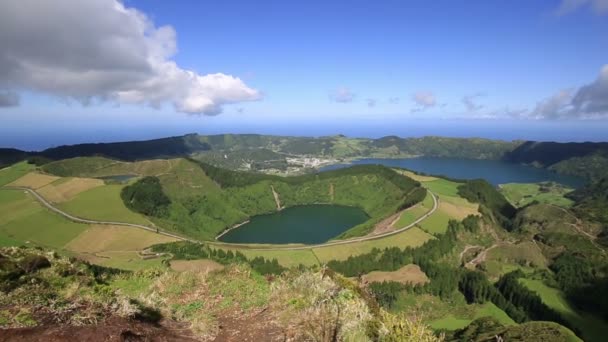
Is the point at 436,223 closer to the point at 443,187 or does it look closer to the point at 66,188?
the point at 443,187

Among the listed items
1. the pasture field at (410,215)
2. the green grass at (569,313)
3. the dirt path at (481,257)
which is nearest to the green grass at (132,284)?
the green grass at (569,313)

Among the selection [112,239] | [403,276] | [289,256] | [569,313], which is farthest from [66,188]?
[569,313]

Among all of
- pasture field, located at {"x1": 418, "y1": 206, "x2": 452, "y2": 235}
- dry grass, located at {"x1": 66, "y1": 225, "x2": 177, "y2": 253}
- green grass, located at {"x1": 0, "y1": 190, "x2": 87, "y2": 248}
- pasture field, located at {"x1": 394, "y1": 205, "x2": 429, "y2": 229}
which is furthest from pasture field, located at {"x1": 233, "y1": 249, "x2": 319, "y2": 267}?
green grass, located at {"x1": 0, "y1": 190, "x2": 87, "y2": 248}

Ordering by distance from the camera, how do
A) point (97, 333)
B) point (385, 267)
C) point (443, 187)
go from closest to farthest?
point (97, 333), point (385, 267), point (443, 187)

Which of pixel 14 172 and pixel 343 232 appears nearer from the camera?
pixel 343 232

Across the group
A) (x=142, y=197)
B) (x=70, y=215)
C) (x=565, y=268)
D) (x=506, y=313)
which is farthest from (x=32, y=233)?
(x=565, y=268)

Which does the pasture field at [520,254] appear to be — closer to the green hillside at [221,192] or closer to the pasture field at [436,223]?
the pasture field at [436,223]
